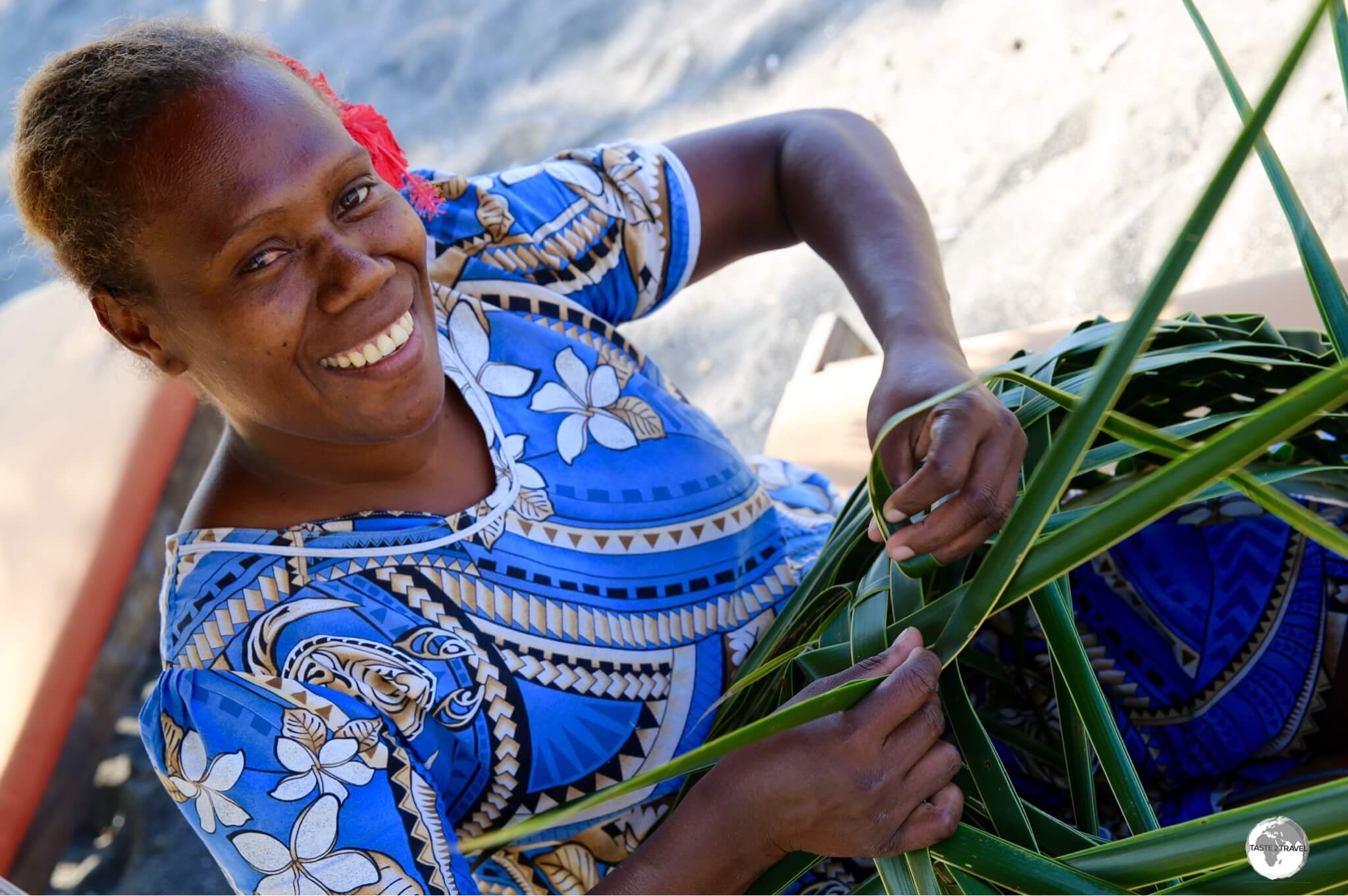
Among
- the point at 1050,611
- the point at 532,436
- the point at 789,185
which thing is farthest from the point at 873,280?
Answer: the point at 1050,611

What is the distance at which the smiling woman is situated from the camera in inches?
32.9

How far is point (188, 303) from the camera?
875mm

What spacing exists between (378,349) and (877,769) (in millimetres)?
472

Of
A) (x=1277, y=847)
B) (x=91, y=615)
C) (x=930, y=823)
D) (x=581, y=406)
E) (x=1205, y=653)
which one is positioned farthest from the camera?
(x=91, y=615)

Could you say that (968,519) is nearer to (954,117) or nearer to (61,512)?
(61,512)

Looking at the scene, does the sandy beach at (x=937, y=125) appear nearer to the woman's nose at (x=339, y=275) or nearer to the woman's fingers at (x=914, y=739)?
the woman's nose at (x=339, y=275)

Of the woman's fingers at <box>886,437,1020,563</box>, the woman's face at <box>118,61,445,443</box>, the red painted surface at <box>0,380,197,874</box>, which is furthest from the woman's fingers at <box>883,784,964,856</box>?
the red painted surface at <box>0,380,197,874</box>

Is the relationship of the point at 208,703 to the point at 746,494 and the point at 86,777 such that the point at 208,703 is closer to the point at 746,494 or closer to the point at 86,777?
the point at 746,494

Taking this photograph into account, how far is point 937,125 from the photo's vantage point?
2.82 metres

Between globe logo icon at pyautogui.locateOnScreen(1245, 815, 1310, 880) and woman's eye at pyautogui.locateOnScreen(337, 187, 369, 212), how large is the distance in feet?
2.38

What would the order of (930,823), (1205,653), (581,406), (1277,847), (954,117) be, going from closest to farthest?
(1277,847) → (930,823) → (1205,653) → (581,406) → (954,117)

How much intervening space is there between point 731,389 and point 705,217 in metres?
1.41

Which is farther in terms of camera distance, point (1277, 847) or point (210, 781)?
point (210, 781)

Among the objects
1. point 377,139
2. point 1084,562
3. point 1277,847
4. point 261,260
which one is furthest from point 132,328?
point 1277,847
